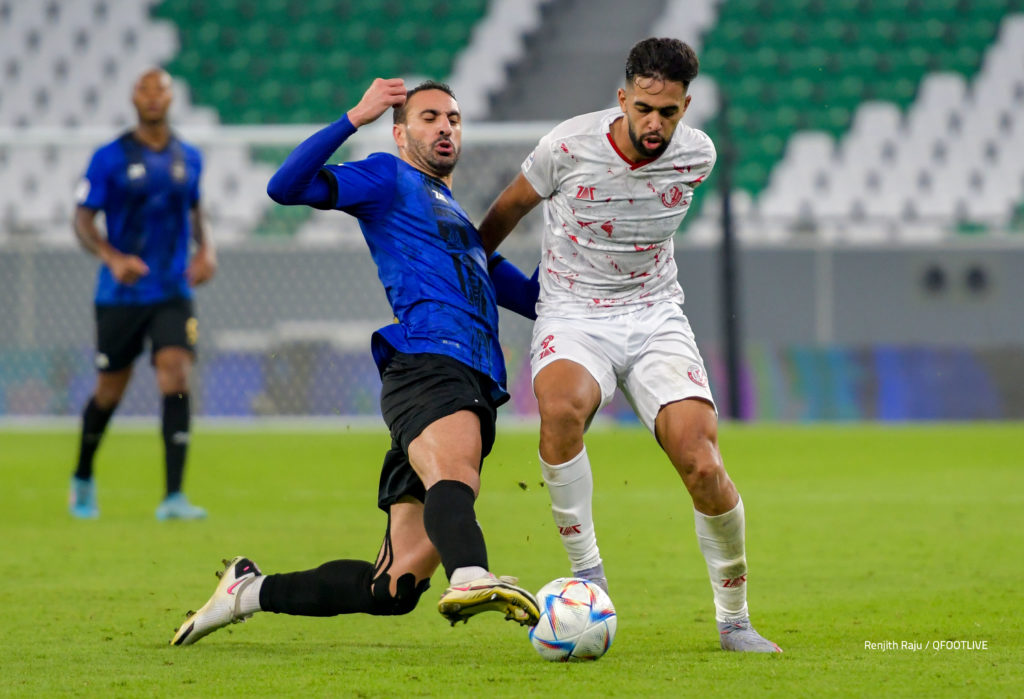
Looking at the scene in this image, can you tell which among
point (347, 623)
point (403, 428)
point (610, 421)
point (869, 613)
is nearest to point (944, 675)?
point (869, 613)

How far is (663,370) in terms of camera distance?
4.29m

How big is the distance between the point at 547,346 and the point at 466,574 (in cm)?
102

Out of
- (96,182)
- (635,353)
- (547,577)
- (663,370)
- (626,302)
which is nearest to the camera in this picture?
(663,370)

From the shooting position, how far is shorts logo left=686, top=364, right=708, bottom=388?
4.28m

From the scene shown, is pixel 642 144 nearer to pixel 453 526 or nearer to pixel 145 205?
pixel 453 526

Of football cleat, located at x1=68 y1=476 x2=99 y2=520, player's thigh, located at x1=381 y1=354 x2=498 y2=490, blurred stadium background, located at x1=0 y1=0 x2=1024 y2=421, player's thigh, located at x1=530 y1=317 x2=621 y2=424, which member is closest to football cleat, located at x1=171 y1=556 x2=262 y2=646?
player's thigh, located at x1=381 y1=354 x2=498 y2=490

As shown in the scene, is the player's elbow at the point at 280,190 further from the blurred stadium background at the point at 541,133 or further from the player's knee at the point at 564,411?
the blurred stadium background at the point at 541,133

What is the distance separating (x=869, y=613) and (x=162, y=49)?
14.9 m

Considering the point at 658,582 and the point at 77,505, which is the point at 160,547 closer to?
the point at 77,505

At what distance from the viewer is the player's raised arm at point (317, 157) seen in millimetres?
4000

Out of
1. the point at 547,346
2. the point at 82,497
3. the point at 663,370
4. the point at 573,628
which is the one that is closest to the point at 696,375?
the point at 663,370

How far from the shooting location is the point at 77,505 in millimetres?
7832

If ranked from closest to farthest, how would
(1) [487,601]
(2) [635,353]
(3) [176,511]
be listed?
(1) [487,601] → (2) [635,353] → (3) [176,511]

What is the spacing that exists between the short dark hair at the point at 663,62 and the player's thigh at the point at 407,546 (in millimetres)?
1373
